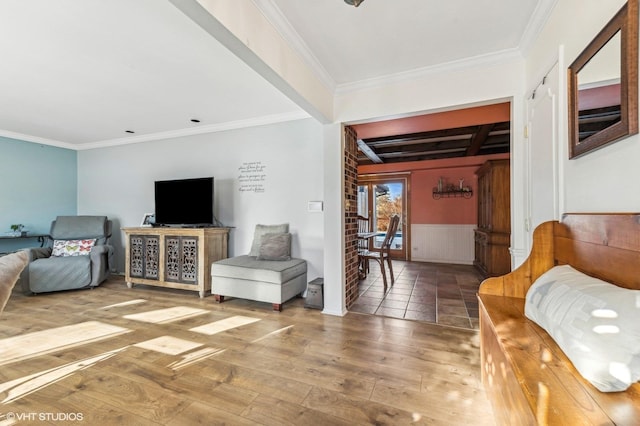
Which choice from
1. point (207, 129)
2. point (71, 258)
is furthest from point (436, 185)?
point (71, 258)

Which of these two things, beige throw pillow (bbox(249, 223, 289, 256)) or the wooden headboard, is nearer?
the wooden headboard

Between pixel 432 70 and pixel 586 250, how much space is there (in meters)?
1.96

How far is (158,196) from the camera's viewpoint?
4043 mm

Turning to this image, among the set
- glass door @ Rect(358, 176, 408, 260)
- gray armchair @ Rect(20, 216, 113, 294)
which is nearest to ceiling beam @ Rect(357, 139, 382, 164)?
glass door @ Rect(358, 176, 408, 260)

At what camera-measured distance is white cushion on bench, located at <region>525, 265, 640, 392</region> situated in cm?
74

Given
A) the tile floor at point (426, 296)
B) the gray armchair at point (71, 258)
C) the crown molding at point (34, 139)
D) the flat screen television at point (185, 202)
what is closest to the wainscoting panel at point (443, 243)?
the tile floor at point (426, 296)

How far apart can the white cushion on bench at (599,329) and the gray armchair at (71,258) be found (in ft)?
15.9

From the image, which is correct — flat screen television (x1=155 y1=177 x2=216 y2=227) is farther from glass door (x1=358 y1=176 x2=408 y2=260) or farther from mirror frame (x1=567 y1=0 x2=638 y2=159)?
glass door (x1=358 y1=176 x2=408 y2=260)

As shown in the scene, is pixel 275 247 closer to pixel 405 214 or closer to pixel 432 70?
pixel 432 70

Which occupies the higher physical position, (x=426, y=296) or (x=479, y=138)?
(x=479, y=138)

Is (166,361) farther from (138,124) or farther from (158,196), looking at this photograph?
(138,124)

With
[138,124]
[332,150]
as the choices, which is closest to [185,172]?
[138,124]

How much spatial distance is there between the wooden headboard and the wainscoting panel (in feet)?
15.5

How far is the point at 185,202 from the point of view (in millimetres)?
3891
